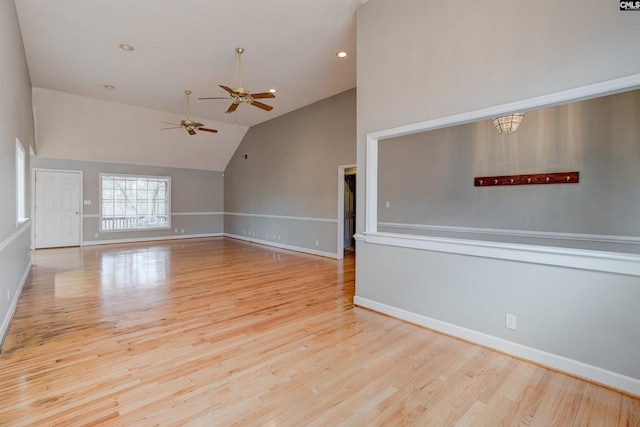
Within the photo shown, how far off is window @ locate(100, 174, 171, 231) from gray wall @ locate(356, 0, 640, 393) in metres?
8.49

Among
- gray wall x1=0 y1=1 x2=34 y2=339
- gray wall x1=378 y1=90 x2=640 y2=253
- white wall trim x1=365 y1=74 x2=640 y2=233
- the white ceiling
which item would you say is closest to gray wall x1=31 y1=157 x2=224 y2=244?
the white ceiling

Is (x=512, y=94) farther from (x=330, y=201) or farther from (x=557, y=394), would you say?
(x=330, y=201)

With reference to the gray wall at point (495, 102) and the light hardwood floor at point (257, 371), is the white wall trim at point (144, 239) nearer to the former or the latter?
the light hardwood floor at point (257, 371)

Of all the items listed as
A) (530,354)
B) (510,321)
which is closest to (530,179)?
(510,321)

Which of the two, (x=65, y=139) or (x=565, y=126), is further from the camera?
(x=65, y=139)

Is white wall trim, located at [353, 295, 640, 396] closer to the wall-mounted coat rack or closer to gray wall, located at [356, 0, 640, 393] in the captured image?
gray wall, located at [356, 0, 640, 393]

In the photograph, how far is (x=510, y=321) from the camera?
2.55m

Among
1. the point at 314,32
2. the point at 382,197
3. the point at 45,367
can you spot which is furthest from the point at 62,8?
the point at 382,197

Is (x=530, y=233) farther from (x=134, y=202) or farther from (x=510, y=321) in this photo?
(x=134, y=202)

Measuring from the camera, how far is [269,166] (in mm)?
8742

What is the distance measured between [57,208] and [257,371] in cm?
887

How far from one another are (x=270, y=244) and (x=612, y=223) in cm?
721

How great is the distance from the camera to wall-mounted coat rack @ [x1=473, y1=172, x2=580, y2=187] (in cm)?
395

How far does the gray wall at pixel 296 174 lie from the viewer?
22.1ft
